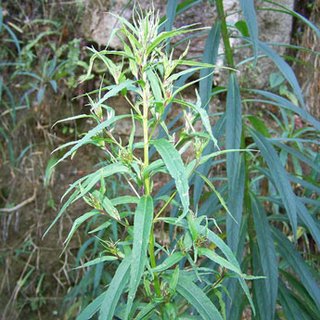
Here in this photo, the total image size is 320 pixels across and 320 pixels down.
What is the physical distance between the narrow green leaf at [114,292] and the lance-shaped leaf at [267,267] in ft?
1.42

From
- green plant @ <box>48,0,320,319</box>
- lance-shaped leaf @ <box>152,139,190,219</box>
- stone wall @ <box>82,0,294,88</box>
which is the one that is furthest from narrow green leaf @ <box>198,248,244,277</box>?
stone wall @ <box>82,0,294,88</box>

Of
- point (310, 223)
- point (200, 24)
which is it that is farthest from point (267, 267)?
point (200, 24)

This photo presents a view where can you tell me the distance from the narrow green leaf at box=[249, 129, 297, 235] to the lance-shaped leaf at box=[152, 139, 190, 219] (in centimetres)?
41

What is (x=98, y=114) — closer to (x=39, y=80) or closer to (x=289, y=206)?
(x=289, y=206)

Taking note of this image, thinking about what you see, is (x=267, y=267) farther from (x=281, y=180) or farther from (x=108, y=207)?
(x=108, y=207)

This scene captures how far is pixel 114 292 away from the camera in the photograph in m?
0.70

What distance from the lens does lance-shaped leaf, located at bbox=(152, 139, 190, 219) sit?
24.6 inches

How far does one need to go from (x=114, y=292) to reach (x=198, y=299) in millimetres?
115

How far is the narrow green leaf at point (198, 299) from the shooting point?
2.35 feet

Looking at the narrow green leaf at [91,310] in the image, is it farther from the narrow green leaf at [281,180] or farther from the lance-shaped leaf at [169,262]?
the narrow green leaf at [281,180]

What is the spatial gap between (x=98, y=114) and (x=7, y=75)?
157cm

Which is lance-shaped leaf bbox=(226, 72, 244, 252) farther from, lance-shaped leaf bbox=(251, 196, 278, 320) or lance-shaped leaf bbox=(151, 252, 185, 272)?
lance-shaped leaf bbox=(151, 252, 185, 272)

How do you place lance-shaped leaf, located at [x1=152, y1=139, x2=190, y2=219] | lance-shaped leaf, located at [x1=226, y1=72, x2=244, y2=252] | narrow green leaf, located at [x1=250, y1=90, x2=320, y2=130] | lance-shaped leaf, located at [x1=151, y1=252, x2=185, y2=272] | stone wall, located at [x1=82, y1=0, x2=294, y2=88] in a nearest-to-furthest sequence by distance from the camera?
lance-shaped leaf, located at [x1=152, y1=139, x2=190, y2=219] → lance-shaped leaf, located at [x1=151, y1=252, x2=185, y2=272] → lance-shaped leaf, located at [x1=226, y1=72, x2=244, y2=252] → narrow green leaf, located at [x1=250, y1=90, x2=320, y2=130] → stone wall, located at [x1=82, y1=0, x2=294, y2=88]

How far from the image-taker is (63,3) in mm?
2221
